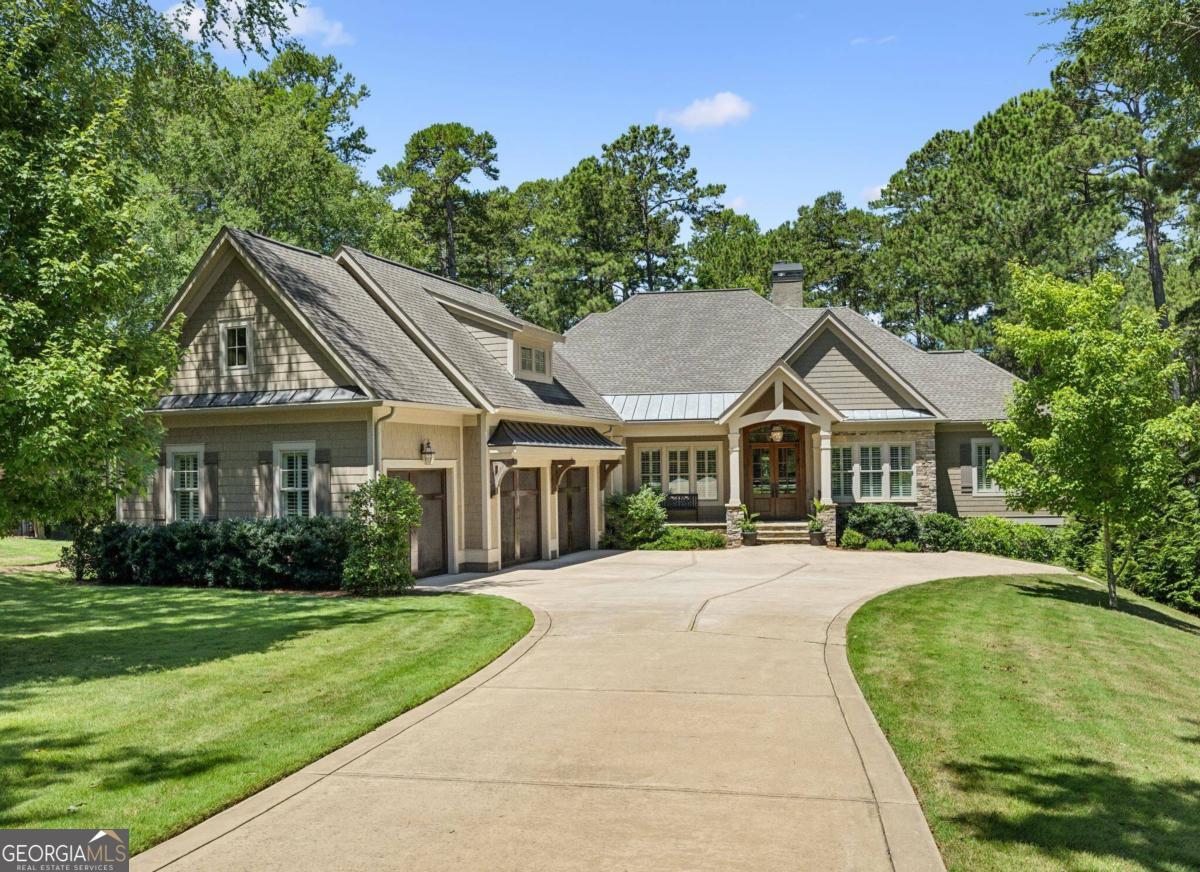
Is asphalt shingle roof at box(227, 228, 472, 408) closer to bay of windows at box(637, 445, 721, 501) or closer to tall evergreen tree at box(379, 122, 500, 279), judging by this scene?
bay of windows at box(637, 445, 721, 501)

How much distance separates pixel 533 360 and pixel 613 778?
1831cm

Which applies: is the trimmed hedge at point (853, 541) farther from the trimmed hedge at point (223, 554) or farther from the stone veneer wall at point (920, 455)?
the trimmed hedge at point (223, 554)

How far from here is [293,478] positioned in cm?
1880

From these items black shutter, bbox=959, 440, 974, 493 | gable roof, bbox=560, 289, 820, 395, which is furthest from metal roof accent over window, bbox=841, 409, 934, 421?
gable roof, bbox=560, 289, 820, 395

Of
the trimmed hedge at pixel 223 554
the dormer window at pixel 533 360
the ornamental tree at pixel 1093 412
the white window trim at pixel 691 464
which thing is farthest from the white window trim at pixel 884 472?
the trimmed hedge at pixel 223 554

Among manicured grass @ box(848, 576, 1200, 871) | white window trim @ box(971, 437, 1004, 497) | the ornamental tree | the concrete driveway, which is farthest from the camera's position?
white window trim @ box(971, 437, 1004, 497)

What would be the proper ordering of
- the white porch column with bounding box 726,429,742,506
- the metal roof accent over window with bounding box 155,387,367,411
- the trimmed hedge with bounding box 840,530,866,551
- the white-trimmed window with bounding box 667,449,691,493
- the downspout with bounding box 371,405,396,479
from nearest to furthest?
the downspout with bounding box 371,405,396,479, the metal roof accent over window with bounding box 155,387,367,411, the trimmed hedge with bounding box 840,530,866,551, the white porch column with bounding box 726,429,742,506, the white-trimmed window with bounding box 667,449,691,493

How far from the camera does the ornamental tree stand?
600 inches

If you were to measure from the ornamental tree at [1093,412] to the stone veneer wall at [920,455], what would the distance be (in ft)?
34.6

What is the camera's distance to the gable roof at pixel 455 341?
2078cm

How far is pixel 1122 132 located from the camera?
33719mm

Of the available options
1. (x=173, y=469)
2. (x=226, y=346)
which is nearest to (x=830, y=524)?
(x=226, y=346)

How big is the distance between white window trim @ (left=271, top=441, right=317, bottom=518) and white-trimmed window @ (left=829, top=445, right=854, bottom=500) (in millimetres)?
16057

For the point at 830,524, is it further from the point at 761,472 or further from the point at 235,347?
the point at 235,347
